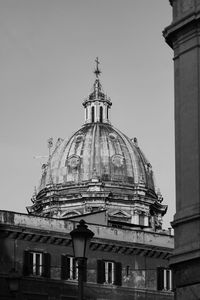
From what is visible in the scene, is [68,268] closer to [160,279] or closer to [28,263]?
[28,263]

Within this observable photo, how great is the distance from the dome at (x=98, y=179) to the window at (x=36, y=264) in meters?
36.9

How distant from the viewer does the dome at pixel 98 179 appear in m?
100

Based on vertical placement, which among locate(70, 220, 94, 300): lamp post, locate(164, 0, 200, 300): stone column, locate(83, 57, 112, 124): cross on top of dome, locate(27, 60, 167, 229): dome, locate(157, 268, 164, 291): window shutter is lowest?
locate(70, 220, 94, 300): lamp post

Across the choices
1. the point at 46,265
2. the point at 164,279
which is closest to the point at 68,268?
the point at 46,265

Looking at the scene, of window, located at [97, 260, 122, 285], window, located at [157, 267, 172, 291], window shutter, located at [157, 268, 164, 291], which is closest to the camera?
window, located at [97, 260, 122, 285]

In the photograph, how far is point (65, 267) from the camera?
200 feet

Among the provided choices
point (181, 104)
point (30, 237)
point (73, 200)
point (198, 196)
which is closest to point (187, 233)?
point (198, 196)

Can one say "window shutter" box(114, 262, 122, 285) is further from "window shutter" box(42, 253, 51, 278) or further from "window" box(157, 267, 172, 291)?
"window shutter" box(42, 253, 51, 278)

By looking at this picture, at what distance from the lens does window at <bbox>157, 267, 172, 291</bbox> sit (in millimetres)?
63938

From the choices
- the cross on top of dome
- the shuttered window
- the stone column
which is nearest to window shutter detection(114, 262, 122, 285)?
the shuttered window

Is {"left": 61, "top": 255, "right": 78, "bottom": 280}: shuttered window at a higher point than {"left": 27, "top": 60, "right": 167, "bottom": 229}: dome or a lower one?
lower

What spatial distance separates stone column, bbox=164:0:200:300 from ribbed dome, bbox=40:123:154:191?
257ft

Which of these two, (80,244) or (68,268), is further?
(68,268)

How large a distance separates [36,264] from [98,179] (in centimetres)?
4285
